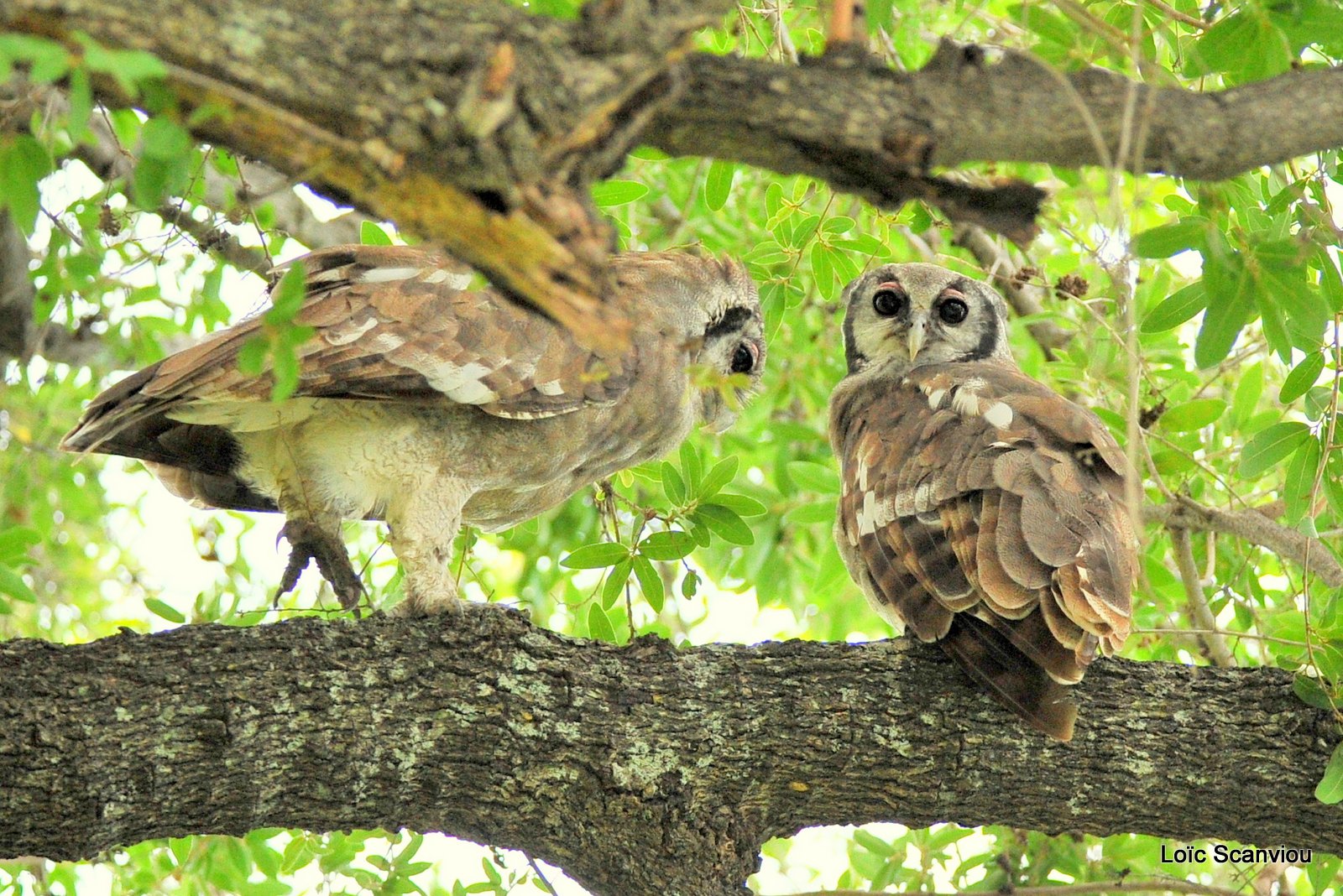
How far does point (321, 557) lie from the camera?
4.13m

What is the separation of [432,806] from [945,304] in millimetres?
3072

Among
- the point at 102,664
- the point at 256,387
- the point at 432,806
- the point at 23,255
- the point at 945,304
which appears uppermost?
the point at 945,304

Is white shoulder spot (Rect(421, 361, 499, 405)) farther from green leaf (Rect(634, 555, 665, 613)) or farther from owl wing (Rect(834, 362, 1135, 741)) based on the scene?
owl wing (Rect(834, 362, 1135, 741))

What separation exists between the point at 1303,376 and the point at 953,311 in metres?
1.98

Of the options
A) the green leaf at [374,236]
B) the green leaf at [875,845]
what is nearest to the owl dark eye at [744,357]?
the green leaf at [374,236]

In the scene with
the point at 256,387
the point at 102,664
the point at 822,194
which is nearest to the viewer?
the point at 102,664

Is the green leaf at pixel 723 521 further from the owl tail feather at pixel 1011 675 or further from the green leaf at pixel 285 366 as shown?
the green leaf at pixel 285 366

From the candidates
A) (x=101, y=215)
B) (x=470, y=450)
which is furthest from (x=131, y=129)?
(x=470, y=450)

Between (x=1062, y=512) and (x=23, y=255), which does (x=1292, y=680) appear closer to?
(x=1062, y=512)

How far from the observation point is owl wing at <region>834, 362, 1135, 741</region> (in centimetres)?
323

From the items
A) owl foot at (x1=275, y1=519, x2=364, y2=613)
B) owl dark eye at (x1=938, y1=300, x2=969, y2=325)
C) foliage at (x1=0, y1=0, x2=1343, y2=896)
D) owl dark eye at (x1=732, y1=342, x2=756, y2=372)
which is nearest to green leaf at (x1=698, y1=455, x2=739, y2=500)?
foliage at (x1=0, y1=0, x2=1343, y2=896)

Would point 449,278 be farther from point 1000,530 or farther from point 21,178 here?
point 21,178

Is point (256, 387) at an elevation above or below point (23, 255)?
below

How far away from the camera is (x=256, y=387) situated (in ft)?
11.5
